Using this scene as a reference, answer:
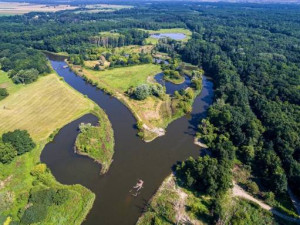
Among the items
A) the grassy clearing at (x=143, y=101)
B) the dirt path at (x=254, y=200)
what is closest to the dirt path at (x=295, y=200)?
the dirt path at (x=254, y=200)

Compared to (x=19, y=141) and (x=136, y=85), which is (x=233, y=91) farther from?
(x=19, y=141)

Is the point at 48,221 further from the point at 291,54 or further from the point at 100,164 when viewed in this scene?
the point at 291,54

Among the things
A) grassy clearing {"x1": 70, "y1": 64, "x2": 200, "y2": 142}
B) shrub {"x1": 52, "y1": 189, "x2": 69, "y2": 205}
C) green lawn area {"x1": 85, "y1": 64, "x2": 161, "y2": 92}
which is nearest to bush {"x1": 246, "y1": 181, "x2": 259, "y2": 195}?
grassy clearing {"x1": 70, "y1": 64, "x2": 200, "y2": 142}

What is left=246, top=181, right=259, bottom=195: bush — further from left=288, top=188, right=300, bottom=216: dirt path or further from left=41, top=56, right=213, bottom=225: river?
left=41, top=56, right=213, bottom=225: river

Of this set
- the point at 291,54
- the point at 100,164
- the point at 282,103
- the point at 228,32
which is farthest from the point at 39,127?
the point at 228,32

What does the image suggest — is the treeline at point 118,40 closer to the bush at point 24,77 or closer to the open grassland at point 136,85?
the open grassland at point 136,85
